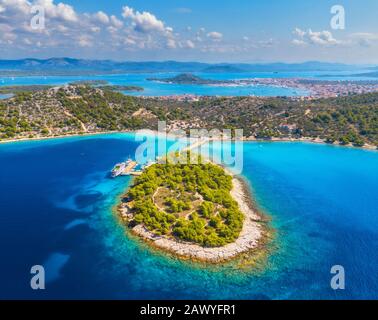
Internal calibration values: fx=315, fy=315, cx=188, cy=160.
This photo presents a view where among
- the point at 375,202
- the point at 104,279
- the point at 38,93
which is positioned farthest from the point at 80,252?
the point at 38,93

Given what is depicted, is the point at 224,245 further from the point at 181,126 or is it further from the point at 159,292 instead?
the point at 181,126

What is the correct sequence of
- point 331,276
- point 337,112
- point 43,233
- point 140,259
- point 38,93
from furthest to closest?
point 38,93 → point 337,112 → point 43,233 → point 140,259 → point 331,276

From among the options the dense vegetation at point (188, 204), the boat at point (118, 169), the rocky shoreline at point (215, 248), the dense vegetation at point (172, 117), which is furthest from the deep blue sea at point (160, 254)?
the dense vegetation at point (172, 117)
